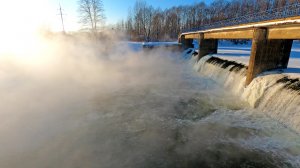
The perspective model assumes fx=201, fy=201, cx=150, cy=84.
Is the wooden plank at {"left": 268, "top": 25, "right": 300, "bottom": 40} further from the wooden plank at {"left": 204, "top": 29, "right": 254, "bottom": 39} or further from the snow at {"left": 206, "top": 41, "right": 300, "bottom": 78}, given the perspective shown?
the wooden plank at {"left": 204, "top": 29, "right": 254, "bottom": 39}

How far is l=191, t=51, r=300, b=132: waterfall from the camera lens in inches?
284

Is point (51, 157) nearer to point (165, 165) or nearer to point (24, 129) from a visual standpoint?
point (24, 129)

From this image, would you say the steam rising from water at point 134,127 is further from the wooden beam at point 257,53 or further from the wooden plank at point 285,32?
the wooden plank at point 285,32

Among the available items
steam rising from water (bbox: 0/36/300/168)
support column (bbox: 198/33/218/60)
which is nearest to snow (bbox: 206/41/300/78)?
support column (bbox: 198/33/218/60)

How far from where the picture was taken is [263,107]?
8.51 metres

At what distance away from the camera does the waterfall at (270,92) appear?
7.21 m

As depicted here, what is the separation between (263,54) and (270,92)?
2.73 m

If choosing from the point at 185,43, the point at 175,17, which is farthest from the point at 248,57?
the point at 175,17

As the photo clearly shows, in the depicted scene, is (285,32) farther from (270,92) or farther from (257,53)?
(270,92)

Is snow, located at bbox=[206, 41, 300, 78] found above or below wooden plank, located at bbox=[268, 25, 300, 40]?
below

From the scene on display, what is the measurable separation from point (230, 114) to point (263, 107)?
4.71 feet

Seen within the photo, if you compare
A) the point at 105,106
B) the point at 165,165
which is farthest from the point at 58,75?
the point at 165,165

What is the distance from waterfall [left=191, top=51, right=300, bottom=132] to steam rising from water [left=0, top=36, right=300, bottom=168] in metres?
0.46

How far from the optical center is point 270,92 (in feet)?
28.2
